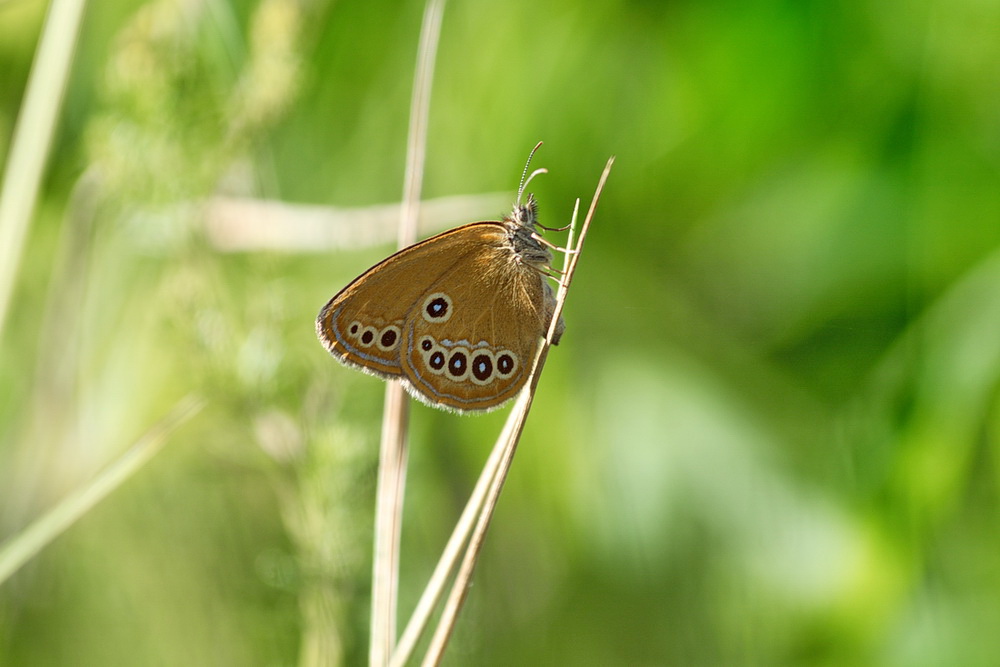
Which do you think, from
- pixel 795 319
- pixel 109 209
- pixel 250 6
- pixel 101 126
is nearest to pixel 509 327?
pixel 795 319

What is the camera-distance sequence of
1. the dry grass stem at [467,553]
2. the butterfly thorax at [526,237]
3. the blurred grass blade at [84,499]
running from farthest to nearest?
1. the butterfly thorax at [526,237]
2. the blurred grass blade at [84,499]
3. the dry grass stem at [467,553]

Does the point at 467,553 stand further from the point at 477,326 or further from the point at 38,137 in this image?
the point at 38,137

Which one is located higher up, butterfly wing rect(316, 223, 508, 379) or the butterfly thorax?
the butterfly thorax

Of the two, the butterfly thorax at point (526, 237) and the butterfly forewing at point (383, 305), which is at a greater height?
the butterfly thorax at point (526, 237)

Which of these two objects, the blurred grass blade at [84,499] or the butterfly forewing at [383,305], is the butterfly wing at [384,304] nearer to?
the butterfly forewing at [383,305]

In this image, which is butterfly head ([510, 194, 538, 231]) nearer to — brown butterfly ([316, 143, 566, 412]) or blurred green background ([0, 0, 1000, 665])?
brown butterfly ([316, 143, 566, 412])

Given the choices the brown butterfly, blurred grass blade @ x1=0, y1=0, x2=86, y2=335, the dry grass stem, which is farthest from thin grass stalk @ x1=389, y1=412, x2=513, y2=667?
blurred grass blade @ x1=0, y1=0, x2=86, y2=335

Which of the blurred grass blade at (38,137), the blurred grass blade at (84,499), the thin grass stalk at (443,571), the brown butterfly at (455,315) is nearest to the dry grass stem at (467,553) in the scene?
the thin grass stalk at (443,571)
